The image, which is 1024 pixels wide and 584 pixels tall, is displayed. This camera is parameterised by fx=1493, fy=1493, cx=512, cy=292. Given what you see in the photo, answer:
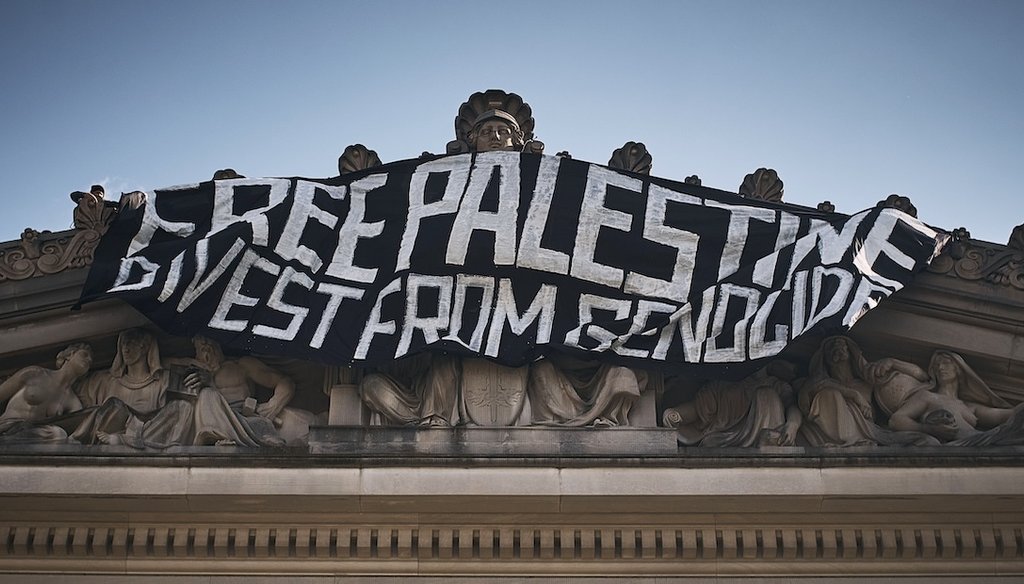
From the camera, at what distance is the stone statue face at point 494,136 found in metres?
18.5

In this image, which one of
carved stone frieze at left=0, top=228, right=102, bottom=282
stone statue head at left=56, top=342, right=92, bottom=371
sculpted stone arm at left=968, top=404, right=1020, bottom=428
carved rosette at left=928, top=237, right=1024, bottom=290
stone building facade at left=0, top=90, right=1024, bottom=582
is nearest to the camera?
stone building facade at left=0, top=90, right=1024, bottom=582

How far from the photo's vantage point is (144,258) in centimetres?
1670

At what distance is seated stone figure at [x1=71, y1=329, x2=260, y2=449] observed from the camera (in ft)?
51.6

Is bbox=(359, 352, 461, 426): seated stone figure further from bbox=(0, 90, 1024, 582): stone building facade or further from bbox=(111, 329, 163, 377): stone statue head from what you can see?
bbox=(111, 329, 163, 377): stone statue head

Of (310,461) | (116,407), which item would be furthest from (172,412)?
(310,461)

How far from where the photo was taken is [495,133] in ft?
60.8

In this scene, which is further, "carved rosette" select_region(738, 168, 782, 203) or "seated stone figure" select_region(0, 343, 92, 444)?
"carved rosette" select_region(738, 168, 782, 203)

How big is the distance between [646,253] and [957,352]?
3.62 meters

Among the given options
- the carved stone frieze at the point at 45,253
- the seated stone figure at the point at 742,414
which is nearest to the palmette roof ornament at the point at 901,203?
the seated stone figure at the point at 742,414

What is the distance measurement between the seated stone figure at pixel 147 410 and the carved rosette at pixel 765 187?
661cm

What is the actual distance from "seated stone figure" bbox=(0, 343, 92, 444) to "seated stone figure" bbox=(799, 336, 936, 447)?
7.97m

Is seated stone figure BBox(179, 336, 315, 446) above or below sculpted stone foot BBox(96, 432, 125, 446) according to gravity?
above

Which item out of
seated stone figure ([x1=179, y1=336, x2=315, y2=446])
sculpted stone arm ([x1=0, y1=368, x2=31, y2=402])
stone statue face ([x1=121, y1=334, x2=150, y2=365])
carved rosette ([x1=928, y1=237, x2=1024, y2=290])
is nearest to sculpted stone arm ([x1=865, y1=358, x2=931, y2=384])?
carved rosette ([x1=928, y1=237, x2=1024, y2=290])

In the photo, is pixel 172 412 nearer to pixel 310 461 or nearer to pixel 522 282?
pixel 310 461
